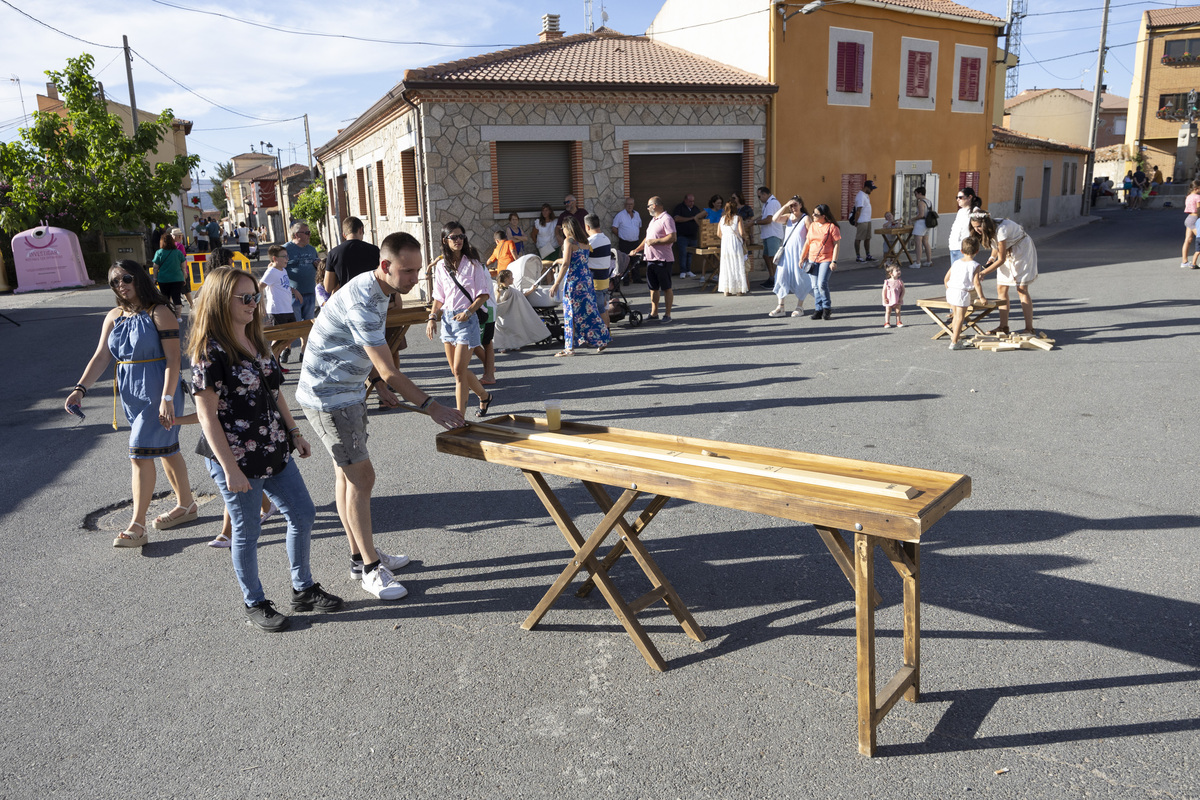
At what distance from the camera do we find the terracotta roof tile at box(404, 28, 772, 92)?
52.6 feet

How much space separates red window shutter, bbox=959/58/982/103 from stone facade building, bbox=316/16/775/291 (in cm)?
794

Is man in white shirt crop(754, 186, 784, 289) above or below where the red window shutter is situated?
below

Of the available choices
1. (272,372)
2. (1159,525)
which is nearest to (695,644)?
(272,372)

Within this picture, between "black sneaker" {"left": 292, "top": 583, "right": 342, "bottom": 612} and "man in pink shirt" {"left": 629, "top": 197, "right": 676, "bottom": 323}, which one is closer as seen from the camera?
"black sneaker" {"left": 292, "top": 583, "right": 342, "bottom": 612}

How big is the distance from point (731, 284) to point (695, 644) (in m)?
12.1

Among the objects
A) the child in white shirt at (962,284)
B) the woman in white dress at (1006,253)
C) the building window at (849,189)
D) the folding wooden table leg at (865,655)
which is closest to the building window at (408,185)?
the building window at (849,189)

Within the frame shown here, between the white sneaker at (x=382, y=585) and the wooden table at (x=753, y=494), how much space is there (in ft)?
2.36

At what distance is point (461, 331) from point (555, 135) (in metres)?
10.5

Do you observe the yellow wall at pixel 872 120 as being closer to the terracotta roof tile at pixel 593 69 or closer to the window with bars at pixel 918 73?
the window with bars at pixel 918 73

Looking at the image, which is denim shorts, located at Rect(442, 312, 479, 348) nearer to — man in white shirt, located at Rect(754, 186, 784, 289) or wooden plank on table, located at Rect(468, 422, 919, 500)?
wooden plank on table, located at Rect(468, 422, 919, 500)

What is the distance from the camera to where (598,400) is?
316 inches

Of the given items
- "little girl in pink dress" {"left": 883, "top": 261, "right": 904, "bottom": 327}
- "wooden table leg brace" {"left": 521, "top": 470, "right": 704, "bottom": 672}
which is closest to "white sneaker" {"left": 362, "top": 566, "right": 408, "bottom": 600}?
"wooden table leg brace" {"left": 521, "top": 470, "right": 704, "bottom": 672}

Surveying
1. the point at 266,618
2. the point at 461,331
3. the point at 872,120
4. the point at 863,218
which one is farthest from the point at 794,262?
the point at 872,120

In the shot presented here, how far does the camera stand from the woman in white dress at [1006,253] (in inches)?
367
